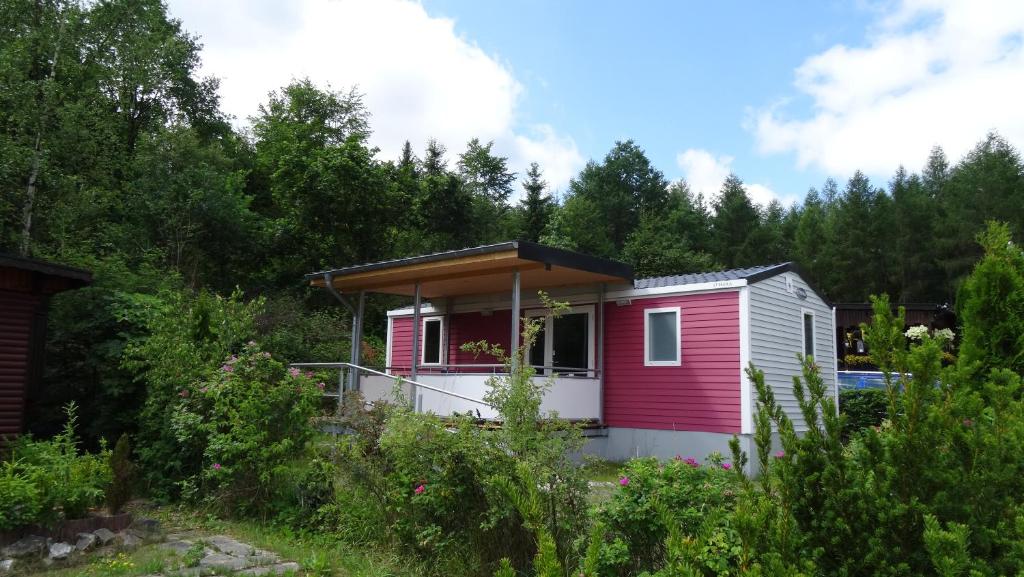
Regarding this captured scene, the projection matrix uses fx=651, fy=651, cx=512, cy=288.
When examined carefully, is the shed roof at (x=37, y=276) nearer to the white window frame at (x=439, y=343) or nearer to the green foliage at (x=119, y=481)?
the green foliage at (x=119, y=481)

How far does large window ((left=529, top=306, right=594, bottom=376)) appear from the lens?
11289mm

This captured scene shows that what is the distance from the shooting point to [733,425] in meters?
9.48

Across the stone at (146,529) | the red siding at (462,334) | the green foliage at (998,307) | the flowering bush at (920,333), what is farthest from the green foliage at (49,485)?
the green foliage at (998,307)

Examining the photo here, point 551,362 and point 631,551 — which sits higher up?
point 551,362

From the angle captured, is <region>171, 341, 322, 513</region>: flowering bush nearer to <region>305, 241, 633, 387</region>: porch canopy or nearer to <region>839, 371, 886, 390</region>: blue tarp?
<region>305, 241, 633, 387</region>: porch canopy

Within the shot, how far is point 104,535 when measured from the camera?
541cm

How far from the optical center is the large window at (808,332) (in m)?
11.3

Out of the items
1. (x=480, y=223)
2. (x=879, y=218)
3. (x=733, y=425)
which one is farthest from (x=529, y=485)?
(x=879, y=218)

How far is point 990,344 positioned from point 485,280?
697 cm

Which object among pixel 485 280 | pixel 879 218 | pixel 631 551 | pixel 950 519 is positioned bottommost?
pixel 631 551

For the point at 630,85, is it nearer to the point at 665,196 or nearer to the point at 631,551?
the point at 631,551

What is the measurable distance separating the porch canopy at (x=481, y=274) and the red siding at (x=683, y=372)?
3.02 ft

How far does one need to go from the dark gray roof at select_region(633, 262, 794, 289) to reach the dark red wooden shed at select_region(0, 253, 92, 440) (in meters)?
8.03

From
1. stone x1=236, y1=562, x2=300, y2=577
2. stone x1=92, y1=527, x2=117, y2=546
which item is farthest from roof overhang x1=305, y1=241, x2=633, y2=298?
stone x1=92, y1=527, x2=117, y2=546
